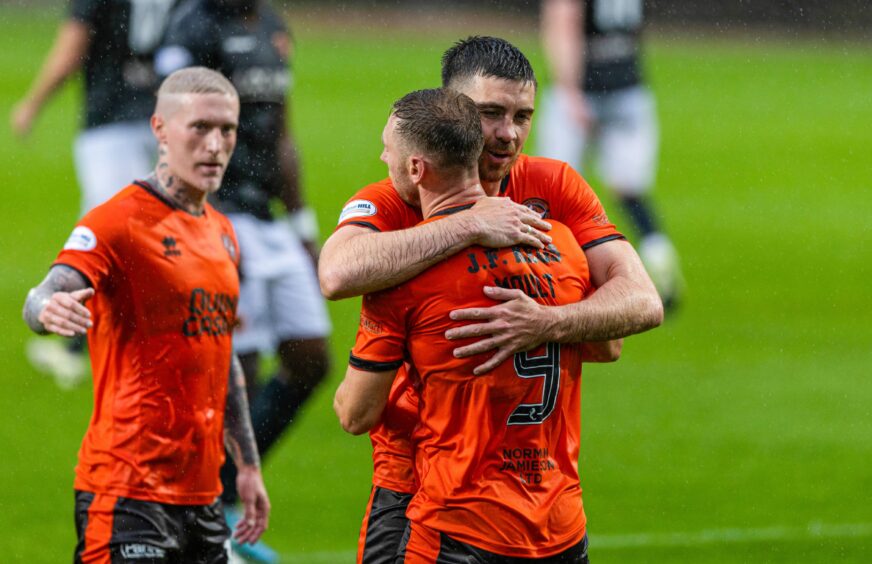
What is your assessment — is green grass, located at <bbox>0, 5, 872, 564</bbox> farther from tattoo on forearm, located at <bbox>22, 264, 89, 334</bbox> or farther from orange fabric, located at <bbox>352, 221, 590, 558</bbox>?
orange fabric, located at <bbox>352, 221, 590, 558</bbox>

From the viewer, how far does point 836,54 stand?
3800 centimetres

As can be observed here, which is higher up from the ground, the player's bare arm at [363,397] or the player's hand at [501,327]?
the player's hand at [501,327]

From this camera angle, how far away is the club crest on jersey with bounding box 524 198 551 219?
4227 mm

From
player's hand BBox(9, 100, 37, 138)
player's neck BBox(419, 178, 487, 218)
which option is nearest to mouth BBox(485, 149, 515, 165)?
player's neck BBox(419, 178, 487, 218)

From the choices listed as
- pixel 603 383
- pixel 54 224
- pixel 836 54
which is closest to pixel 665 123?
pixel 836 54

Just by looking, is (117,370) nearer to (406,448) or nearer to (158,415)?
(158,415)

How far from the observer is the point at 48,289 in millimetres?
4336

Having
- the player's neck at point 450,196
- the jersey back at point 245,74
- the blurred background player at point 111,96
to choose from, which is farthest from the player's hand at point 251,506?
the blurred background player at point 111,96

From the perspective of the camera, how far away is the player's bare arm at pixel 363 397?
12.4ft

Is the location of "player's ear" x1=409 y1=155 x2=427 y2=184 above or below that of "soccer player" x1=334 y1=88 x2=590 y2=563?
above

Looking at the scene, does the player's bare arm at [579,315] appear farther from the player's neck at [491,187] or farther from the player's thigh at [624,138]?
the player's thigh at [624,138]

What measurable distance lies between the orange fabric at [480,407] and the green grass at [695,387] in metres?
2.91

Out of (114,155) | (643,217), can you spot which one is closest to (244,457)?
(114,155)

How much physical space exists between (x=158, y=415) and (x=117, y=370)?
196 millimetres
